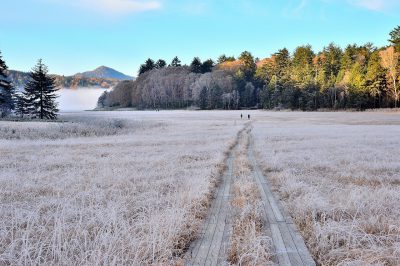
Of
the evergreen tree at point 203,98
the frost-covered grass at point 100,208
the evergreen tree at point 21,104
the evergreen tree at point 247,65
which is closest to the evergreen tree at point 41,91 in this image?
the evergreen tree at point 21,104

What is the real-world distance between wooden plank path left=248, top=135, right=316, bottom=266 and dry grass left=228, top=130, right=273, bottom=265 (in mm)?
187

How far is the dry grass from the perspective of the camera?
16.7 ft

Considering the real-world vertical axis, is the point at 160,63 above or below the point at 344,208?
above

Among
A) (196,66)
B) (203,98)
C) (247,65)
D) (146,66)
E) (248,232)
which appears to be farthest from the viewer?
(146,66)

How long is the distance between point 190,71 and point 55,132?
125161mm

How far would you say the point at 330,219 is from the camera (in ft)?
22.0

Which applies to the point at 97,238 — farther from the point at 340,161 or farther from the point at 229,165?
the point at 340,161

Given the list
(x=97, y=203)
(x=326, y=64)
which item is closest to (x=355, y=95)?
(x=326, y=64)

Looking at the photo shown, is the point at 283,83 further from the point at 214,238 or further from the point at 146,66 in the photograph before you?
the point at 214,238

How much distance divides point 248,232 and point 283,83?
367ft

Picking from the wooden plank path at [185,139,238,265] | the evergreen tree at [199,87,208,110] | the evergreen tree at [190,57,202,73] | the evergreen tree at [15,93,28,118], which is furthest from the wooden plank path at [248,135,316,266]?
the evergreen tree at [190,57,202,73]

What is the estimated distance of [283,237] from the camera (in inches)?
243

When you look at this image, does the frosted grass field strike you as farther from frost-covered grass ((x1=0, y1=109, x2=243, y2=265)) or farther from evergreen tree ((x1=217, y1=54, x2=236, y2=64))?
evergreen tree ((x1=217, y1=54, x2=236, y2=64))

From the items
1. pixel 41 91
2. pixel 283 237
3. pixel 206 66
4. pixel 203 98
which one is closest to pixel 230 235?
pixel 283 237
